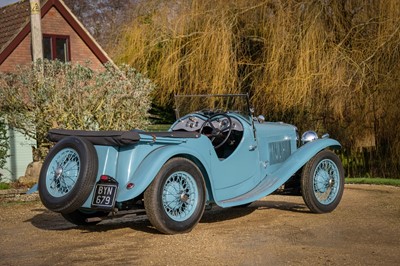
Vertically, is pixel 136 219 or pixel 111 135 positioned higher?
pixel 111 135

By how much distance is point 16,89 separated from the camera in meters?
16.0

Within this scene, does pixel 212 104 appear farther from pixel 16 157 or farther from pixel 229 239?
pixel 16 157

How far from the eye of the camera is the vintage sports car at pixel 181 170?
23.6 ft

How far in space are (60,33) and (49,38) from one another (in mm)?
513

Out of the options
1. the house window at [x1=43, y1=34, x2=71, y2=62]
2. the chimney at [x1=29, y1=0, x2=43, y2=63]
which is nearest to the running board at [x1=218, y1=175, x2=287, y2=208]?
the chimney at [x1=29, y1=0, x2=43, y2=63]

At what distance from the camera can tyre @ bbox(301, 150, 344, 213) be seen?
879cm

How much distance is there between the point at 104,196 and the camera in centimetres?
720

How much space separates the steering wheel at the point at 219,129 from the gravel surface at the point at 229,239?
1042 mm

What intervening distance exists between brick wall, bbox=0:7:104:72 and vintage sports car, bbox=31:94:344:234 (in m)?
14.9

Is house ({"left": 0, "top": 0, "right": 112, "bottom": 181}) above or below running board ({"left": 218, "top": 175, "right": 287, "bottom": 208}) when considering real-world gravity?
above

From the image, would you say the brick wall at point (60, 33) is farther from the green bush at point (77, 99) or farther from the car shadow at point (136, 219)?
the car shadow at point (136, 219)

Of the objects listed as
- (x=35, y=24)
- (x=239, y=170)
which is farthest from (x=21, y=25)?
(x=239, y=170)

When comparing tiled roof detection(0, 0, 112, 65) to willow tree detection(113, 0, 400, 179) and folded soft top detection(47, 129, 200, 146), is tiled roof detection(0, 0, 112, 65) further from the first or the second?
folded soft top detection(47, 129, 200, 146)

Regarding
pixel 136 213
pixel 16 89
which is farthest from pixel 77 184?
pixel 16 89
